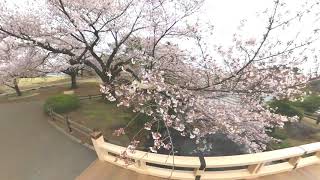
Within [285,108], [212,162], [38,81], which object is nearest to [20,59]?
[212,162]

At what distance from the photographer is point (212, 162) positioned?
14.4ft

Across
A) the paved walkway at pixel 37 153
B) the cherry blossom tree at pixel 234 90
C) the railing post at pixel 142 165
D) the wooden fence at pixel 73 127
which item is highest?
the cherry blossom tree at pixel 234 90

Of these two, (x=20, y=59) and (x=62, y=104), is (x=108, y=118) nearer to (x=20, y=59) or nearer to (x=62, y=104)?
(x=62, y=104)

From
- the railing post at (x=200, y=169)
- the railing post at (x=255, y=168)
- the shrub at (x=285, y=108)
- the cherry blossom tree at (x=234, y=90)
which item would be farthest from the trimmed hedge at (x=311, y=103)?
the railing post at (x=200, y=169)

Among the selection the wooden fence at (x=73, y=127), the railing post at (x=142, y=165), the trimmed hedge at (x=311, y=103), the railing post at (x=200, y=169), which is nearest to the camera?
the railing post at (x=200, y=169)

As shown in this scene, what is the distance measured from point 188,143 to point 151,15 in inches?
172

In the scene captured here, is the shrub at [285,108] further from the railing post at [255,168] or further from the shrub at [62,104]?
the shrub at [62,104]

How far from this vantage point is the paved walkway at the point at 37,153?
250 inches

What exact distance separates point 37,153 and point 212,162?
5.46m

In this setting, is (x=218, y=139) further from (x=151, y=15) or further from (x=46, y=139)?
(x=46, y=139)

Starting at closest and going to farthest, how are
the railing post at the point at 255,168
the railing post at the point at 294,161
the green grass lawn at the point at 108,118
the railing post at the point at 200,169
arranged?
the railing post at the point at 200,169
the railing post at the point at 255,168
the railing post at the point at 294,161
the green grass lawn at the point at 108,118

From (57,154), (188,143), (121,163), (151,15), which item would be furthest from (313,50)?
(57,154)

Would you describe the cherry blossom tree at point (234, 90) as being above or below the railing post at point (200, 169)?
above

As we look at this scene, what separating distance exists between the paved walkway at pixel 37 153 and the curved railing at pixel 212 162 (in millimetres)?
1850
